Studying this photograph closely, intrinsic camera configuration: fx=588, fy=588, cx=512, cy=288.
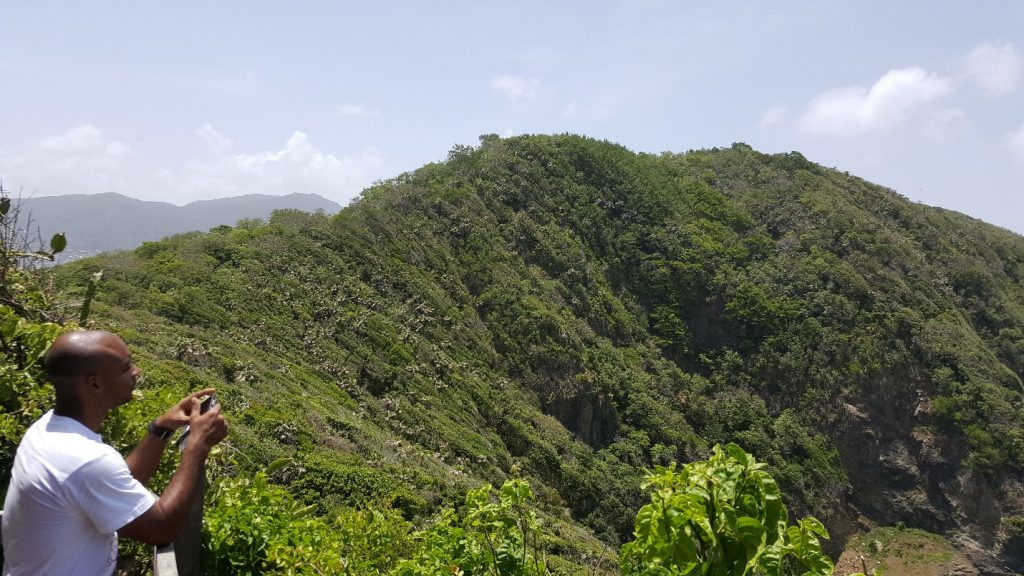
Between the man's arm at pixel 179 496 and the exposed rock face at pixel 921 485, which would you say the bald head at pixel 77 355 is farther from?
the exposed rock face at pixel 921 485

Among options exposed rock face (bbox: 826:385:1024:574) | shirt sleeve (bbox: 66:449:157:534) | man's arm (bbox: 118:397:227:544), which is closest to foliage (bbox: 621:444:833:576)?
man's arm (bbox: 118:397:227:544)

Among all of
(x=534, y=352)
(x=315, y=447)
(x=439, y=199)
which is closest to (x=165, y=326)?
(x=315, y=447)

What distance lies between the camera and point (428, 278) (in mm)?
26609

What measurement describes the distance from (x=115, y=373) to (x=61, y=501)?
0.42 m

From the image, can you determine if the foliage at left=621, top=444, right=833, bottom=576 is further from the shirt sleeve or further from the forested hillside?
the forested hillside

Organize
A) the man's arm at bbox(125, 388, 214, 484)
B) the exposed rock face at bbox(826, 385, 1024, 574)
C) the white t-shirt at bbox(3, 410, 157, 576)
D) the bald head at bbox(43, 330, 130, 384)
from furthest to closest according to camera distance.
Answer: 1. the exposed rock face at bbox(826, 385, 1024, 574)
2. the man's arm at bbox(125, 388, 214, 484)
3. the bald head at bbox(43, 330, 130, 384)
4. the white t-shirt at bbox(3, 410, 157, 576)

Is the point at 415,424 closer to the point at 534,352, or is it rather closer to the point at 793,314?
the point at 534,352

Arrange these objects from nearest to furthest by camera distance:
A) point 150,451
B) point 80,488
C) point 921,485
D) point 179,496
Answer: point 80,488 < point 179,496 < point 150,451 < point 921,485

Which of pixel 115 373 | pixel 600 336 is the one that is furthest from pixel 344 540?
pixel 600 336

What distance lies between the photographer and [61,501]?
176 centimetres

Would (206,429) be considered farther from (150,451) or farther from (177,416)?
(150,451)

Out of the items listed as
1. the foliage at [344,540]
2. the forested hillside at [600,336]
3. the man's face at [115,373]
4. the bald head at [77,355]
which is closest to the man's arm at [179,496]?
the man's face at [115,373]

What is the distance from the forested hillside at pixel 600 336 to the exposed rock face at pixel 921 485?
114mm

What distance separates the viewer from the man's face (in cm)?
196
